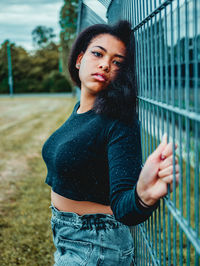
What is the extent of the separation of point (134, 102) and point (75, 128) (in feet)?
1.07

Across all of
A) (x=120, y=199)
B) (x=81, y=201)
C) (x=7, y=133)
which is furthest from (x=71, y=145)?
(x=7, y=133)

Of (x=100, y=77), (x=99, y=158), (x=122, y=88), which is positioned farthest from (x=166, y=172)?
(x=100, y=77)

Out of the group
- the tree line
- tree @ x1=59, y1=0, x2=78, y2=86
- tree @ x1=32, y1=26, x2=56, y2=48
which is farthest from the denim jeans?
tree @ x1=32, y1=26, x2=56, y2=48

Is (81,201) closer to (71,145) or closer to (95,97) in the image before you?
(71,145)

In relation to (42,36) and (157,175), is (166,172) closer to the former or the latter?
(157,175)

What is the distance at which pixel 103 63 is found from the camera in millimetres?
1588

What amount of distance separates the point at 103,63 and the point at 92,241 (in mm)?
875

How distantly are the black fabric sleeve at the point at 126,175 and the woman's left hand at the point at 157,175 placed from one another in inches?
1.8

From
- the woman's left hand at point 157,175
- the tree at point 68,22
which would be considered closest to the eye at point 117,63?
the woman's left hand at point 157,175

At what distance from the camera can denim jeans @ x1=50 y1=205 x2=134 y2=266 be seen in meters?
1.46

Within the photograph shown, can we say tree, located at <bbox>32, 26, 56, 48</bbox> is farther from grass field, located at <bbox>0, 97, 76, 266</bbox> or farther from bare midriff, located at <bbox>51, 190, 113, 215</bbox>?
bare midriff, located at <bbox>51, 190, 113, 215</bbox>

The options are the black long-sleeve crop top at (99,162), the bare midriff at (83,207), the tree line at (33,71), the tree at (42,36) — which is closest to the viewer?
the black long-sleeve crop top at (99,162)

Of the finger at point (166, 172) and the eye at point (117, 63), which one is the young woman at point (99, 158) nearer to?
the eye at point (117, 63)

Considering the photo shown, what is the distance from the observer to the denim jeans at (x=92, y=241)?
146cm
